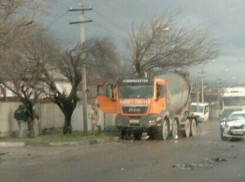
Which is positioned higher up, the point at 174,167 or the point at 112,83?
the point at 112,83

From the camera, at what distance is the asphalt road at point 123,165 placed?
1227 cm

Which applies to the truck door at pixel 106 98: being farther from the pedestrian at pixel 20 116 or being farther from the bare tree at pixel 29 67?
the pedestrian at pixel 20 116

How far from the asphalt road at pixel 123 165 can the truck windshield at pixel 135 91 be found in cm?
673

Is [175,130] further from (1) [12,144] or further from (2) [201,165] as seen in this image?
(2) [201,165]

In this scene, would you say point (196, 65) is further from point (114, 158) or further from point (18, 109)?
point (114, 158)

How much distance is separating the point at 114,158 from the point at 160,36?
668 inches

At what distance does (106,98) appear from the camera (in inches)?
1094

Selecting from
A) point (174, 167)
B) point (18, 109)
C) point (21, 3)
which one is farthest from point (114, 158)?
point (18, 109)

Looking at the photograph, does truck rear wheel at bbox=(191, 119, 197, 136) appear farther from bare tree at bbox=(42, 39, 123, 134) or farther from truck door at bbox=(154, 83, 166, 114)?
bare tree at bbox=(42, 39, 123, 134)

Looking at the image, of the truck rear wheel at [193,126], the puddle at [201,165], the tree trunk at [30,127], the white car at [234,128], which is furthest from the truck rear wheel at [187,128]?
the puddle at [201,165]

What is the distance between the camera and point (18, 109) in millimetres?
27000

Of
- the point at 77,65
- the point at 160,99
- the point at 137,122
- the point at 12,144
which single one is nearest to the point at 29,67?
the point at 77,65

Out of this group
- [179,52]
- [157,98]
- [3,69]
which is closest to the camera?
[3,69]

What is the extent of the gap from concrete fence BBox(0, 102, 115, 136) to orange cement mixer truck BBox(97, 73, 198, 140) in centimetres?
466
